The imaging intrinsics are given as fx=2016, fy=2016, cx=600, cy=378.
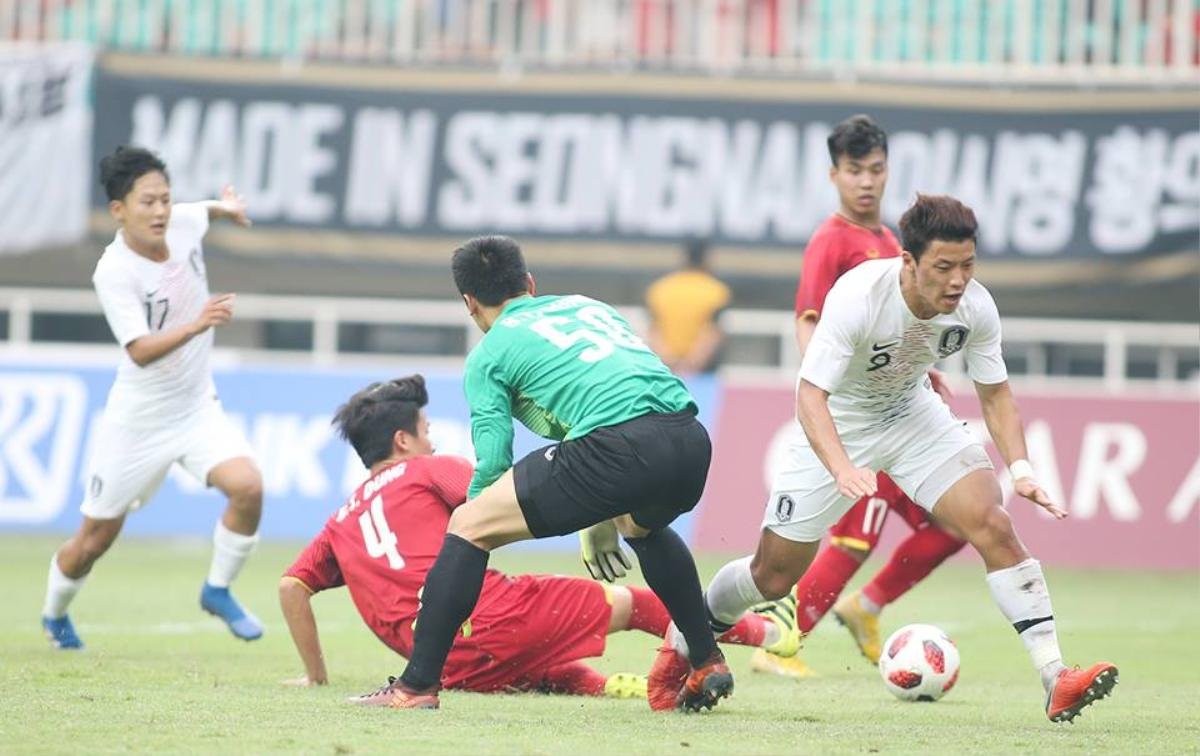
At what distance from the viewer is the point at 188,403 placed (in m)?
10.6

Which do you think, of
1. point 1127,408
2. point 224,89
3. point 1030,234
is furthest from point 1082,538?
point 224,89

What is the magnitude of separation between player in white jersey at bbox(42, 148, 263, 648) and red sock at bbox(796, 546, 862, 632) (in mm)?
2781

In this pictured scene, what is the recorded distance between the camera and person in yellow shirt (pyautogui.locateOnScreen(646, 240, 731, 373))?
17734 mm

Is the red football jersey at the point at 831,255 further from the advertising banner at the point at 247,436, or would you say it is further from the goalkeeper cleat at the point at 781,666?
the advertising banner at the point at 247,436

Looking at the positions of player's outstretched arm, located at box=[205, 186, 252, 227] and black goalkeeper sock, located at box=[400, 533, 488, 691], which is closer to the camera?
black goalkeeper sock, located at box=[400, 533, 488, 691]

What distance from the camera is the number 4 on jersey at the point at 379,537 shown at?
8.20m

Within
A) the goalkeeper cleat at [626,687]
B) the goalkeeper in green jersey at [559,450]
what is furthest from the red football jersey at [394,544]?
the goalkeeper in green jersey at [559,450]

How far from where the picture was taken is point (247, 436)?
16578 millimetres

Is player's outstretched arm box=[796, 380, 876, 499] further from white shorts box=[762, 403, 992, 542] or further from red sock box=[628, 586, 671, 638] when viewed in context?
red sock box=[628, 586, 671, 638]

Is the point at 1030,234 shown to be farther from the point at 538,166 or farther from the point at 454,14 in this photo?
the point at 454,14

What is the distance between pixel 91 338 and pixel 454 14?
16.6 feet

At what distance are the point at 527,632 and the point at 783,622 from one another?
1174 millimetres

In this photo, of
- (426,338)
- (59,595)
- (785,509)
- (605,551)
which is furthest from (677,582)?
(426,338)

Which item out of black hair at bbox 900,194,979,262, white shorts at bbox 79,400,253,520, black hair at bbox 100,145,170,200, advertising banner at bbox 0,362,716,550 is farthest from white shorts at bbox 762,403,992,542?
advertising banner at bbox 0,362,716,550
